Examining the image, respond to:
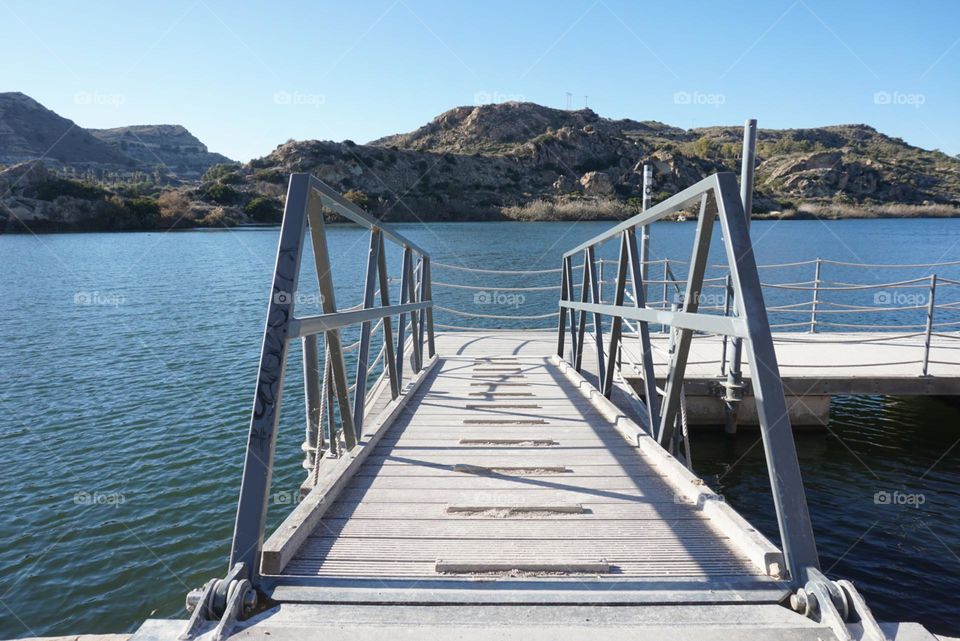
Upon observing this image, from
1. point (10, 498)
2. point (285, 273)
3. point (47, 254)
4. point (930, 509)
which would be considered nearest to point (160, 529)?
point (10, 498)

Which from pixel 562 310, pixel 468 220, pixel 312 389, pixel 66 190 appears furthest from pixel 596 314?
pixel 468 220

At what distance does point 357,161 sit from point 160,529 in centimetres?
9314

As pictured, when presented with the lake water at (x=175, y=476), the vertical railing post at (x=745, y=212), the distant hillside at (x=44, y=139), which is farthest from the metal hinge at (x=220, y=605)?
the distant hillside at (x=44, y=139)

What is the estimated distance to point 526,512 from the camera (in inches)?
104

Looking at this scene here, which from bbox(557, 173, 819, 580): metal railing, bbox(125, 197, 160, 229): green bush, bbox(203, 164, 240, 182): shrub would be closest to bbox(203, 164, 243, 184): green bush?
bbox(203, 164, 240, 182): shrub

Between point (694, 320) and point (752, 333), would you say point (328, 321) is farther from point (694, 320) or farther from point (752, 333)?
point (752, 333)

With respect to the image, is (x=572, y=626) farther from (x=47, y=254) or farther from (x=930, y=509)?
(x=47, y=254)

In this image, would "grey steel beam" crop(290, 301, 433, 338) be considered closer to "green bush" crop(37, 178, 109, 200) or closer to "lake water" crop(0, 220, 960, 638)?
"lake water" crop(0, 220, 960, 638)

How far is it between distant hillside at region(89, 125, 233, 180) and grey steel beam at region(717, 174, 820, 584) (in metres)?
166

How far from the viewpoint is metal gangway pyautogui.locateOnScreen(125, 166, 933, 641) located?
5.35ft

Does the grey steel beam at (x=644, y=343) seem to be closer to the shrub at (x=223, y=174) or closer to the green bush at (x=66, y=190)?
the green bush at (x=66, y=190)

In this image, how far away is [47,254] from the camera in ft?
120
